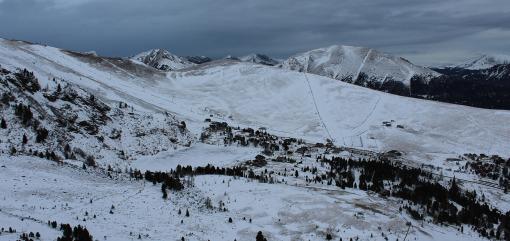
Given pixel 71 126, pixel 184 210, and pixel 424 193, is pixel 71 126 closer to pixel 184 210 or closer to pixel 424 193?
pixel 184 210

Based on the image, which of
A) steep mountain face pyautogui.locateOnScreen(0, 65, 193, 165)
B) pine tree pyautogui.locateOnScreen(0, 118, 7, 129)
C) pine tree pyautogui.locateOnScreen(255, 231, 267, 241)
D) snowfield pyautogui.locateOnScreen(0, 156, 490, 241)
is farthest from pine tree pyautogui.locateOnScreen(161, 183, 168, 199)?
pine tree pyautogui.locateOnScreen(0, 118, 7, 129)

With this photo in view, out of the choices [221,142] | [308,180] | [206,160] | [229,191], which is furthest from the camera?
[221,142]

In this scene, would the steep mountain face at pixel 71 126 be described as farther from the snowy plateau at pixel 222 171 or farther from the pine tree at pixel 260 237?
the pine tree at pixel 260 237

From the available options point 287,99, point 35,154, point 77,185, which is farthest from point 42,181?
point 287,99

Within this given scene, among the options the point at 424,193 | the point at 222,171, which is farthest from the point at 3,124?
the point at 424,193

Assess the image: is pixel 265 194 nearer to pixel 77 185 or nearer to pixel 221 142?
pixel 77 185

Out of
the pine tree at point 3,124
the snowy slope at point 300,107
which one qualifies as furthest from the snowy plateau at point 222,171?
the snowy slope at point 300,107

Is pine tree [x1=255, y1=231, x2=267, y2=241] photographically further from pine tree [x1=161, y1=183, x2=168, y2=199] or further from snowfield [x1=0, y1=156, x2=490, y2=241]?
pine tree [x1=161, y1=183, x2=168, y2=199]
